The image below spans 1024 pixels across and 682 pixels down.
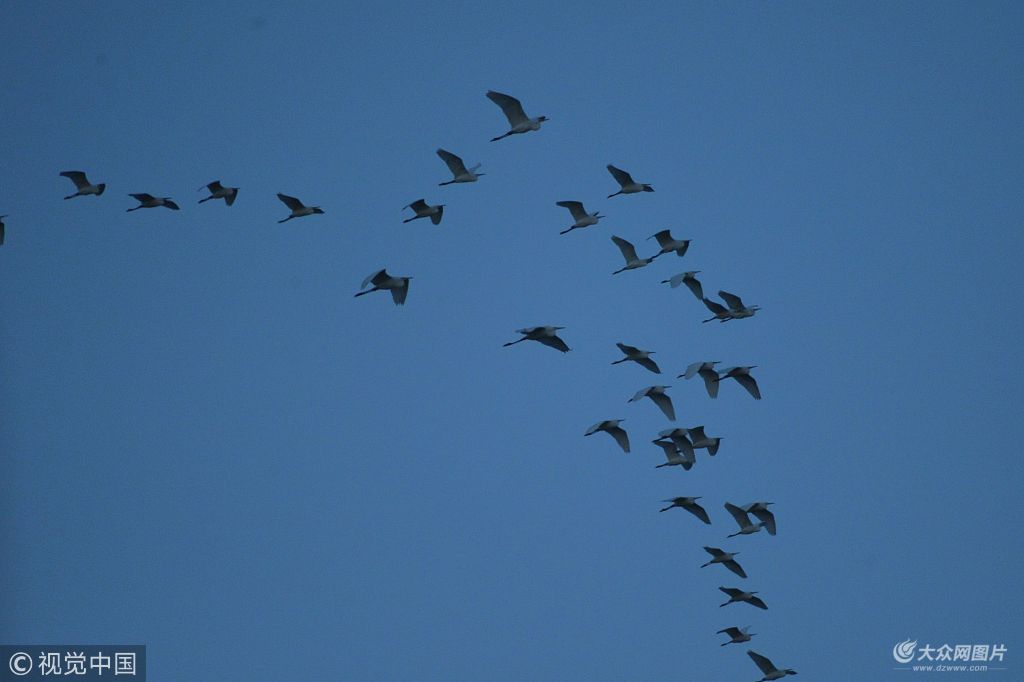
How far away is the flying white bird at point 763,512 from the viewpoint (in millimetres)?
37156

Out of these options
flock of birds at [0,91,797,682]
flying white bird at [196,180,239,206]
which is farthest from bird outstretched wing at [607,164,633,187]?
flying white bird at [196,180,239,206]

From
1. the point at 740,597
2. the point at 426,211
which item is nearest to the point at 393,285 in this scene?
the point at 426,211

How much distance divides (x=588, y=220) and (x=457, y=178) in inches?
148

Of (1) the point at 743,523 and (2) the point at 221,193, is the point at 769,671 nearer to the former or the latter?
(1) the point at 743,523

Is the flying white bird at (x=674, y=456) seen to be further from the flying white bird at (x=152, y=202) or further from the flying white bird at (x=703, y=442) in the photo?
the flying white bird at (x=152, y=202)

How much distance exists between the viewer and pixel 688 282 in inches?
1411

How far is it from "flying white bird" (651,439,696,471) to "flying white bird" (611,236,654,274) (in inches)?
176

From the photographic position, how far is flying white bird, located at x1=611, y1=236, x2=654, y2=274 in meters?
36.5

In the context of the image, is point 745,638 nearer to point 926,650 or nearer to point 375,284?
point 375,284

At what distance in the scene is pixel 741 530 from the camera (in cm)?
3725

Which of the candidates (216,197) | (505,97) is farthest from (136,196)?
(505,97)

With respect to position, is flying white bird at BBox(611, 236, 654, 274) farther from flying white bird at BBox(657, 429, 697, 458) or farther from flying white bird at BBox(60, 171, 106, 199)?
flying white bird at BBox(60, 171, 106, 199)

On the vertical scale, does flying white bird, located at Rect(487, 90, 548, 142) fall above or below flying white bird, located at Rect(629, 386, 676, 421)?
above

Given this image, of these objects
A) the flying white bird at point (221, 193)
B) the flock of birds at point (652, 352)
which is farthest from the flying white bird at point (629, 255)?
the flying white bird at point (221, 193)
